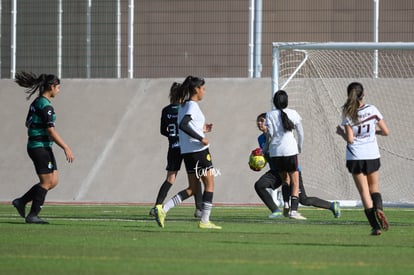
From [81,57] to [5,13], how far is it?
2186 mm

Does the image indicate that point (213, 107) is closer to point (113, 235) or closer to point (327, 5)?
point (327, 5)

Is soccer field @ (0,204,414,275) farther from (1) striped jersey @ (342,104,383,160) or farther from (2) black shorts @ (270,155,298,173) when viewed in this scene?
(1) striped jersey @ (342,104,383,160)

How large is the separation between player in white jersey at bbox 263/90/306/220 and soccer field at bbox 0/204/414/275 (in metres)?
0.75

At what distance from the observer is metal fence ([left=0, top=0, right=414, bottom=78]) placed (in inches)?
1046

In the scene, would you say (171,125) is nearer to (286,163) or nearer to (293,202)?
(286,163)

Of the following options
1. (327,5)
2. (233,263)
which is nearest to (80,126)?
(327,5)

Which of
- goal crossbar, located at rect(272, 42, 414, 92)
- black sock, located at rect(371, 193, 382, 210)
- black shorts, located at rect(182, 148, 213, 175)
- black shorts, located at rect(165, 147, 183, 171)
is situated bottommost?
black sock, located at rect(371, 193, 382, 210)

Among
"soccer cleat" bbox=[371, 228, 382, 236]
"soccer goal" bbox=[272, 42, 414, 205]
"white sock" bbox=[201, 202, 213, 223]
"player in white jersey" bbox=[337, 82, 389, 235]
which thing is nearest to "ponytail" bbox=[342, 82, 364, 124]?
"player in white jersey" bbox=[337, 82, 389, 235]

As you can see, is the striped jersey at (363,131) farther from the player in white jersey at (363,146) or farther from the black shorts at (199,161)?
the black shorts at (199,161)

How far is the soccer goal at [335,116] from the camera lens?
78.8ft

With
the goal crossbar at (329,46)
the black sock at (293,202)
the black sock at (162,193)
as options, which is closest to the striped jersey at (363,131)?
the black sock at (293,202)

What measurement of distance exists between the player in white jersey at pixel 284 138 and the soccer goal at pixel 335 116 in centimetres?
608

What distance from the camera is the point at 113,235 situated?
1375 centimetres

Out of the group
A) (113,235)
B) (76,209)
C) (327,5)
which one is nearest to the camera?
(113,235)
